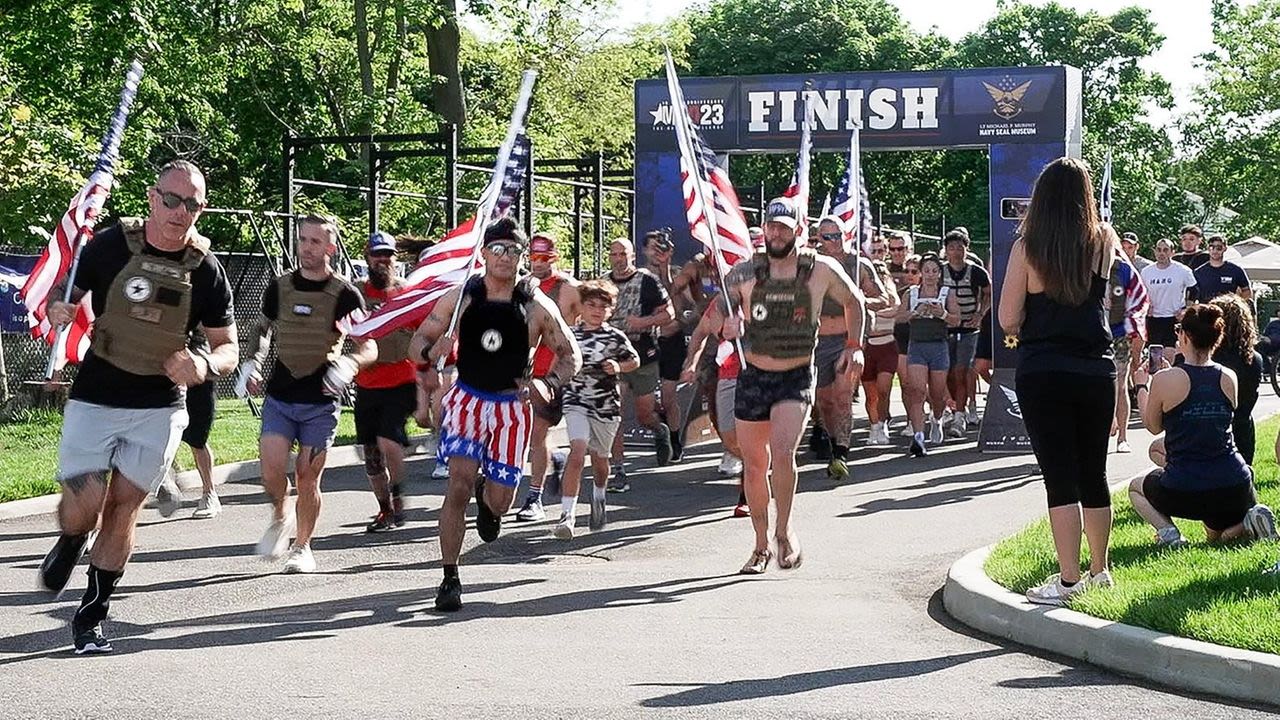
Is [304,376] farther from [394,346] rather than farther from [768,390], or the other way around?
[768,390]

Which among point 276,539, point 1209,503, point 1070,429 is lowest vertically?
point 276,539

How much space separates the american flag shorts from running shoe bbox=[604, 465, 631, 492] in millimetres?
4841

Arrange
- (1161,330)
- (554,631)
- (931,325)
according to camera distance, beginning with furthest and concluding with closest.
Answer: (1161,330)
(931,325)
(554,631)

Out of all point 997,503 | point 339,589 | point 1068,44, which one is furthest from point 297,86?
point 1068,44

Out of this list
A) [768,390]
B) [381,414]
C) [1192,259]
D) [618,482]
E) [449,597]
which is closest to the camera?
[449,597]

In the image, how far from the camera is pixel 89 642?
720 cm

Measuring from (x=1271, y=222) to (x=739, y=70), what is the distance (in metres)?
17.5

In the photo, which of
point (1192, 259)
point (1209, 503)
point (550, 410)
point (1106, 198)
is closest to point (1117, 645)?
point (1209, 503)

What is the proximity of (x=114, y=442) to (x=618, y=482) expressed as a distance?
6886 mm

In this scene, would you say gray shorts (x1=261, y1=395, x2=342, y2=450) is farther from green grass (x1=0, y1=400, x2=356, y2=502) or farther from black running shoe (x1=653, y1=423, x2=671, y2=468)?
black running shoe (x1=653, y1=423, x2=671, y2=468)

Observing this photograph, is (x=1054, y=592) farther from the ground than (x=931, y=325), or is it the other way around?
(x=931, y=325)

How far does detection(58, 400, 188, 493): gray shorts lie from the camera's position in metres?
7.22

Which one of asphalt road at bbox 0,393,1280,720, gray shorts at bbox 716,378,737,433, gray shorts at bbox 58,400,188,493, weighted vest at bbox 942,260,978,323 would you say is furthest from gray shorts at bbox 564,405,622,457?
weighted vest at bbox 942,260,978,323

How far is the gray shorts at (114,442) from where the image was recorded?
23.7 ft
